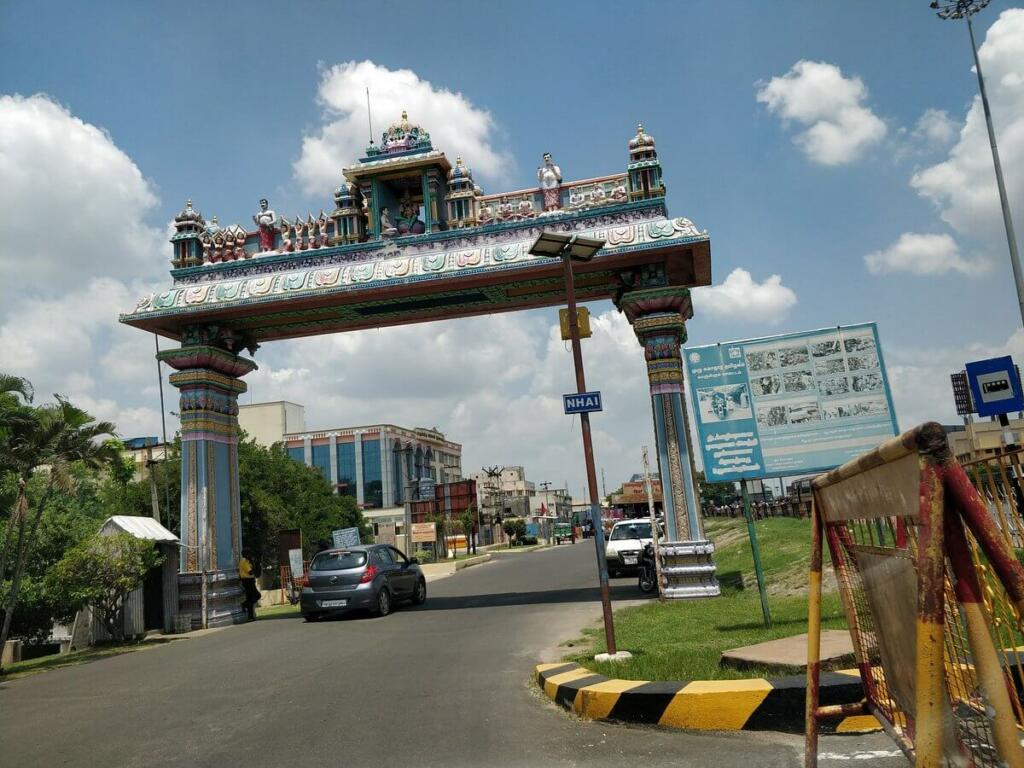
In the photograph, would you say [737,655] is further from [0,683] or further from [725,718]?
[0,683]

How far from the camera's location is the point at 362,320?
1669cm

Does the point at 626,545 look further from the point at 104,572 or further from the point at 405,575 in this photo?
the point at 104,572

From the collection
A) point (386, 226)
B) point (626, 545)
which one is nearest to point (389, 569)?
point (386, 226)

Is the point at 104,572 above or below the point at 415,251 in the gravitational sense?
below

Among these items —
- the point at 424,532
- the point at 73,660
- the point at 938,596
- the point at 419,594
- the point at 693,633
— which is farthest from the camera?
the point at 424,532

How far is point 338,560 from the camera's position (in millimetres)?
15422

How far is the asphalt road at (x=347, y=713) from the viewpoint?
16.9 ft

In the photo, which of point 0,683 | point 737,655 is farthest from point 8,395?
point 737,655

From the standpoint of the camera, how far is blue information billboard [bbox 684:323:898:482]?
9500mm

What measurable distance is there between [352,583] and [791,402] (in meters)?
9.08

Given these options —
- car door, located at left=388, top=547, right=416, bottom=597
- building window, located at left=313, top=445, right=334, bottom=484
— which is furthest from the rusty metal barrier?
building window, located at left=313, top=445, right=334, bottom=484

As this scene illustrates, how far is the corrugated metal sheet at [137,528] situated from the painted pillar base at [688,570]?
9.88 meters

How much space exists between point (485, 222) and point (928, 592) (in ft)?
44.2

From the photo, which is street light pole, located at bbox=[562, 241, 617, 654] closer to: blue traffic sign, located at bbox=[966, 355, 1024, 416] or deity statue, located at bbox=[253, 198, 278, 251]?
blue traffic sign, located at bbox=[966, 355, 1024, 416]
